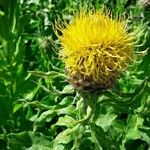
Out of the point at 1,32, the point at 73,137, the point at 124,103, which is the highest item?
the point at 1,32

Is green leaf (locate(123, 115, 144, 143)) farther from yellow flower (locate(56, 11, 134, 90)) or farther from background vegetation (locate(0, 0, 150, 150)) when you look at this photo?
yellow flower (locate(56, 11, 134, 90))

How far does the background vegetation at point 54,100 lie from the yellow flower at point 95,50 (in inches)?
5.7

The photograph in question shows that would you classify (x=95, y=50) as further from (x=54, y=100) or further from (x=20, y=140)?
(x=54, y=100)

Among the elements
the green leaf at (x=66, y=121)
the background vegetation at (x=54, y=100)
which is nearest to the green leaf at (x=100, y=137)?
the background vegetation at (x=54, y=100)

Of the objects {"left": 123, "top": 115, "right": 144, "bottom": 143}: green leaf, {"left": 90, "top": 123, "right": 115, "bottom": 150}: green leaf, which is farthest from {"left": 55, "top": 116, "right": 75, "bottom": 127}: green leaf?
{"left": 123, "top": 115, "right": 144, "bottom": 143}: green leaf

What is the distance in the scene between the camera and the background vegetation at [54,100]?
325cm

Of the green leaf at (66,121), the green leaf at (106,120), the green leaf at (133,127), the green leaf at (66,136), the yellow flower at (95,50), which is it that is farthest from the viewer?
the green leaf at (133,127)

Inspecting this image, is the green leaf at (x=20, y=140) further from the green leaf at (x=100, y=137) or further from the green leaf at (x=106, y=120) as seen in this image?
the green leaf at (x=100, y=137)

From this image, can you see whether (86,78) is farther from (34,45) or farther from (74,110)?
(34,45)

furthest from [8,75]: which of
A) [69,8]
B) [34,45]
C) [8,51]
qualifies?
[69,8]

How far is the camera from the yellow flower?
9.93 ft

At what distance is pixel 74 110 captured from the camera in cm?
331

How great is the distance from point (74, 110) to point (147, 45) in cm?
126

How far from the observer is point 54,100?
430 cm
